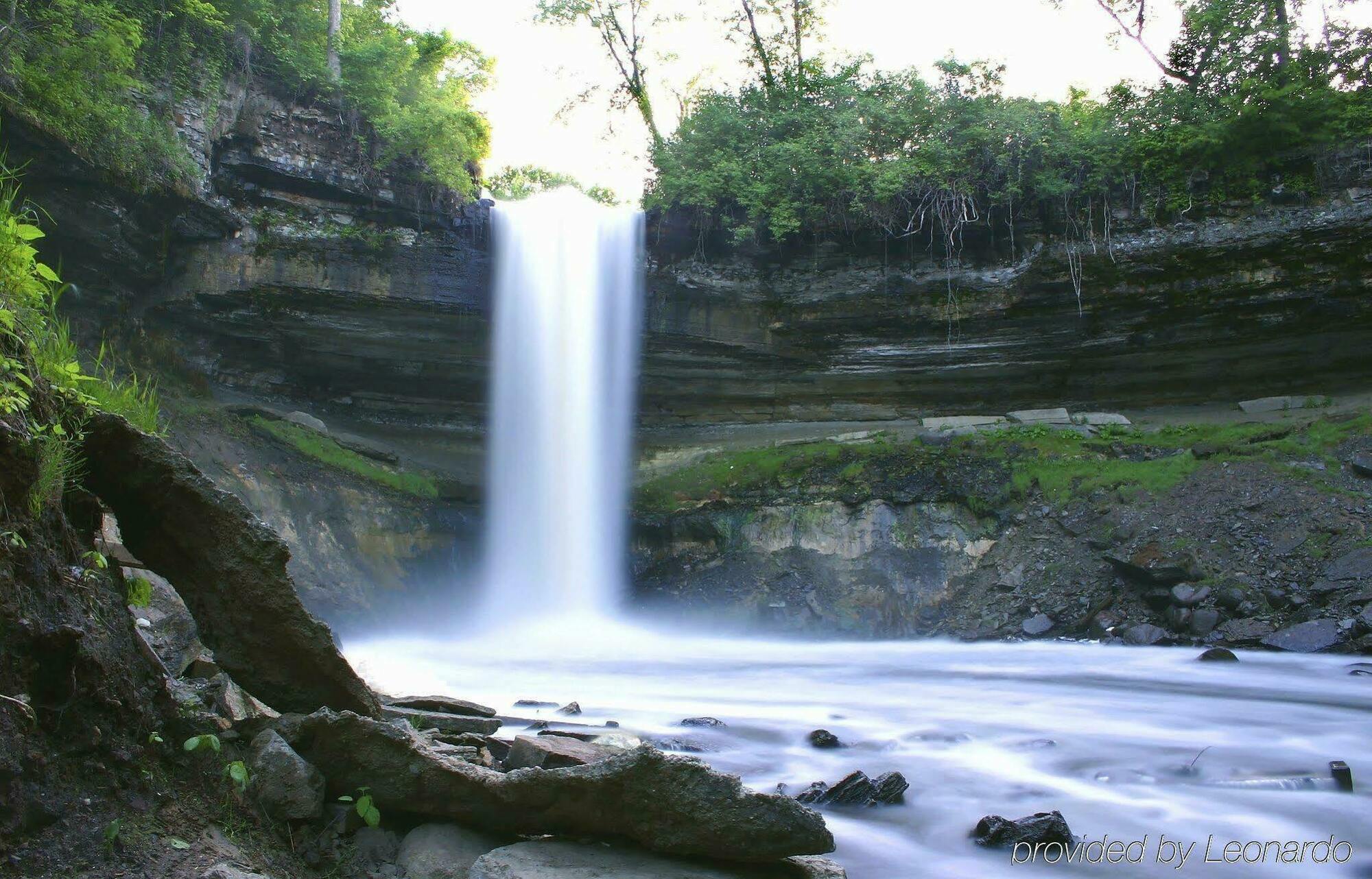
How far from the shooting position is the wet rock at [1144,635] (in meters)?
12.8

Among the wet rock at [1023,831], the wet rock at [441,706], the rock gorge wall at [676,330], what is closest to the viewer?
the wet rock at [1023,831]

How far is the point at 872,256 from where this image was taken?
Result: 63.4 feet

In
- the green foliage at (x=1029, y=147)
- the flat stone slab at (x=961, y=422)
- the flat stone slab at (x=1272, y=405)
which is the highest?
the green foliage at (x=1029, y=147)

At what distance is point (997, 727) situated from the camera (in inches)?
320

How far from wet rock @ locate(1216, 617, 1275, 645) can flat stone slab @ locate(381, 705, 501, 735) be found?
1085 centimetres

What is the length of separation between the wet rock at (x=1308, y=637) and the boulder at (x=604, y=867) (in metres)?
10.7

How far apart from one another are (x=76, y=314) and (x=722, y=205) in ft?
42.1

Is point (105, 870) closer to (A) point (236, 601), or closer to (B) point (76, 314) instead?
(A) point (236, 601)

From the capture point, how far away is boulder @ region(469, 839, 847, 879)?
134 inches

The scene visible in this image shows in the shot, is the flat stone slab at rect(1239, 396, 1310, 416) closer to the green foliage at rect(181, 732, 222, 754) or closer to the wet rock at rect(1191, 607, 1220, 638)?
the wet rock at rect(1191, 607, 1220, 638)

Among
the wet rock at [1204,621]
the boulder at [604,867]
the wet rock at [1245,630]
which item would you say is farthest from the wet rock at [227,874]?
the wet rock at [1204,621]

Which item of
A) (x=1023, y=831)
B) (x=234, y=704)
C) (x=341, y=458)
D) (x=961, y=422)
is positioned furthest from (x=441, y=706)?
(x=961, y=422)

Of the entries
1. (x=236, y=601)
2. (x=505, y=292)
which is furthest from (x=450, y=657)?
(x=236, y=601)

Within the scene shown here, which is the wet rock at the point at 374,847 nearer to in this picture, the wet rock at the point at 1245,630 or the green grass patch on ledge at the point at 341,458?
the wet rock at the point at 1245,630
